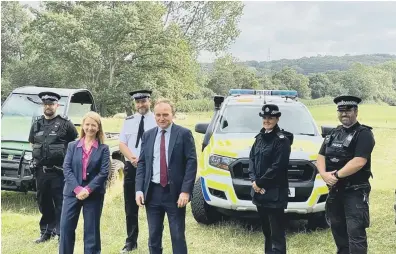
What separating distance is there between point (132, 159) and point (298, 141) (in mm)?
2261

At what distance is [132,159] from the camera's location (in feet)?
16.9

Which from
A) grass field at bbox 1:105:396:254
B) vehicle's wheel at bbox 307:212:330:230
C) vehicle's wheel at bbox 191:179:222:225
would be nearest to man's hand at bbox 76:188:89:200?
grass field at bbox 1:105:396:254

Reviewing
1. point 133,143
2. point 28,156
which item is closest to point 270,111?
point 133,143

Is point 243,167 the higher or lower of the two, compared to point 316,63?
lower

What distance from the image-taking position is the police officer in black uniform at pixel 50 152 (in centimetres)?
554

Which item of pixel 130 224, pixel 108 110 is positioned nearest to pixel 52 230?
pixel 130 224

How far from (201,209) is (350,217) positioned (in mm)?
2558

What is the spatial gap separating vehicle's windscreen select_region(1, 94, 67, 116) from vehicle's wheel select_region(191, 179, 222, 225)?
10.2ft

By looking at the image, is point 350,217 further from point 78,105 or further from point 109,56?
point 109,56

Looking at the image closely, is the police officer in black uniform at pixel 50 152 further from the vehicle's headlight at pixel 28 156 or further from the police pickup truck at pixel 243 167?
the police pickup truck at pixel 243 167

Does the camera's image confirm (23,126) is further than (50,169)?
Yes

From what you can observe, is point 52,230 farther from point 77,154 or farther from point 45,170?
point 77,154

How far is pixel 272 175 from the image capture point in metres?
4.46

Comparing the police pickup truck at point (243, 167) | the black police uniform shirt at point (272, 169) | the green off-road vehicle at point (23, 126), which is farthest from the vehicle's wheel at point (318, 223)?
the green off-road vehicle at point (23, 126)
